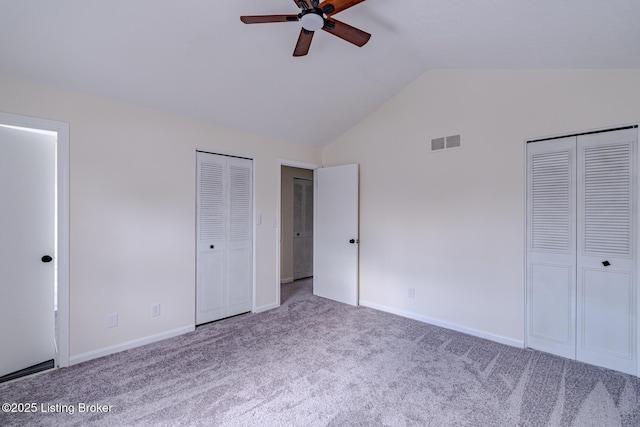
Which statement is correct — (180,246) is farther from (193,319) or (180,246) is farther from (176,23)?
(176,23)

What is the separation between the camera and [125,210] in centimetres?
285

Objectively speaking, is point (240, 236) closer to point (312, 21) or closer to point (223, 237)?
point (223, 237)

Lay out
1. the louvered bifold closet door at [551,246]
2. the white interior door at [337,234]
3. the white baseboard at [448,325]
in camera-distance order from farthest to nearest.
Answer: the white interior door at [337,234] < the white baseboard at [448,325] < the louvered bifold closet door at [551,246]

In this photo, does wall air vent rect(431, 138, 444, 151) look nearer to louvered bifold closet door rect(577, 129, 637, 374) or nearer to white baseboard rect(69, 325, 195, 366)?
louvered bifold closet door rect(577, 129, 637, 374)

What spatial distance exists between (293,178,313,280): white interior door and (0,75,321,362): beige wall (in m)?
2.30

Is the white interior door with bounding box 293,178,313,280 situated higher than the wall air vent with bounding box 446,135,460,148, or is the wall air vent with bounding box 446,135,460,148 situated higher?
the wall air vent with bounding box 446,135,460,148

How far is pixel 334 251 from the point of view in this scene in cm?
446

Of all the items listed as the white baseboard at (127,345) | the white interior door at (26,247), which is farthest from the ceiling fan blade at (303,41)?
the white baseboard at (127,345)

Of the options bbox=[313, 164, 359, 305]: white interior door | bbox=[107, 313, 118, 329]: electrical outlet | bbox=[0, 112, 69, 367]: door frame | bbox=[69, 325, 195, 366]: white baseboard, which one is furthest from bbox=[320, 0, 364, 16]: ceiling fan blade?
bbox=[69, 325, 195, 366]: white baseboard

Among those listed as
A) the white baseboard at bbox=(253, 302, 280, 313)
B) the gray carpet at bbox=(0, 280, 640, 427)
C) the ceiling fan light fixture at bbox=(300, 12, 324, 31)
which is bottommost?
the gray carpet at bbox=(0, 280, 640, 427)

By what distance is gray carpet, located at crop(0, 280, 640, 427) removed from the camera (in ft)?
6.32

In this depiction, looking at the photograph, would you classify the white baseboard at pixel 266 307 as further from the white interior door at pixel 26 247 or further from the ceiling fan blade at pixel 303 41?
the ceiling fan blade at pixel 303 41

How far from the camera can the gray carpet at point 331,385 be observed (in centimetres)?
193

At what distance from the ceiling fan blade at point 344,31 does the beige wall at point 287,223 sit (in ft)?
11.6
